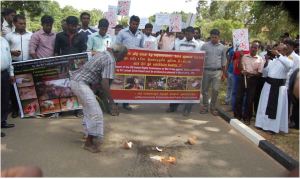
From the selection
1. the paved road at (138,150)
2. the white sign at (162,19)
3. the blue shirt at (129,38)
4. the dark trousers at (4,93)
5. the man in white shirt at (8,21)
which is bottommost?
the paved road at (138,150)

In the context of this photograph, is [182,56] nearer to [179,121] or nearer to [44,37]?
[179,121]

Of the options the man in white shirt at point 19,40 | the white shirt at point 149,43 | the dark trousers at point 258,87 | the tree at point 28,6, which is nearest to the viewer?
the man in white shirt at point 19,40

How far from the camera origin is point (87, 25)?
9.35m

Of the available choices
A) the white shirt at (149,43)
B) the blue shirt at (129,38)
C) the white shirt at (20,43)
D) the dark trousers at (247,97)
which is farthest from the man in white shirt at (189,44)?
the white shirt at (20,43)

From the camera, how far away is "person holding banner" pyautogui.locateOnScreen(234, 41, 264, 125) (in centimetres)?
825

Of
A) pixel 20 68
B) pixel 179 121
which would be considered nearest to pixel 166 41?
pixel 179 121

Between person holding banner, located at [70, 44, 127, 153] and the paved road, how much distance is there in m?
0.31

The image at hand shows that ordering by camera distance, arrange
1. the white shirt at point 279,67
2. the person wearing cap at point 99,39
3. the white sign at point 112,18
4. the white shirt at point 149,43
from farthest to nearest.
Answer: the white sign at point 112,18 → the white shirt at point 149,43 → the person wearing cap at point 99,39 → the white shirt at point 279,67

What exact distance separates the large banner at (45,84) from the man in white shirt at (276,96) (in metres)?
3.46

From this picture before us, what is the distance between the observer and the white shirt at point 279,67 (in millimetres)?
7289

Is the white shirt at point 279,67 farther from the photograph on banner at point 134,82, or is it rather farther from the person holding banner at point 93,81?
the person holding banner at point 93,81

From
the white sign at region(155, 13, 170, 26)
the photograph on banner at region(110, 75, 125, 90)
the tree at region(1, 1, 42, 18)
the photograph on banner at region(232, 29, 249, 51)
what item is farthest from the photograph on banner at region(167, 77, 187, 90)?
the tree at region(1, 1, 42, 18)

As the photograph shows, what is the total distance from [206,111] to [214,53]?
1.30m

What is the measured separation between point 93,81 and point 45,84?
7.18ft
